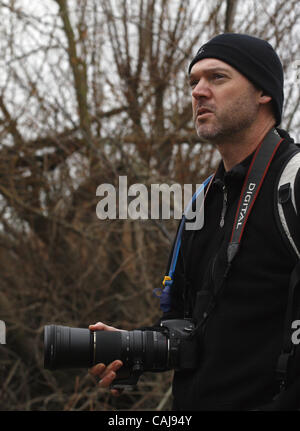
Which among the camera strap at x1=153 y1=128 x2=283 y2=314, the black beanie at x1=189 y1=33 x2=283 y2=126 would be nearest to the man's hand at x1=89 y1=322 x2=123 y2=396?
the camera strap at x1=153 y1=128 x2=283 y2=314

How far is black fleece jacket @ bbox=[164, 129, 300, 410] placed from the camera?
194 centimetres

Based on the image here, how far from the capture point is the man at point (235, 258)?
6.45 ft

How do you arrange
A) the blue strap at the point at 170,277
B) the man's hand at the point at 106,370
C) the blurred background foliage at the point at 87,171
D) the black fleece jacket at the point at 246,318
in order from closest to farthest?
1. the black fleece jacket at the point at 246,318
2. the man's hand at the point at 106,370
3. the blue strap at the point at 170,277
4. the blurred background foliage at the point at 87,171

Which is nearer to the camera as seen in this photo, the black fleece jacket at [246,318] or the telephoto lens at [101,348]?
the black fleece jacket at [246,318]

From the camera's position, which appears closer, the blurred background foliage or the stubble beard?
the stubble beard

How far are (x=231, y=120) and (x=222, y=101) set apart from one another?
82 mm

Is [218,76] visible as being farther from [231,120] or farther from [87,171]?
[87,171]

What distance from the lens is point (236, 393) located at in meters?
1.96

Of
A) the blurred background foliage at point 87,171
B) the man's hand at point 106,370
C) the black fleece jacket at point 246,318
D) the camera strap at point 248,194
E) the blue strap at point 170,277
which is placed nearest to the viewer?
the black fleece jacket at point 246,318

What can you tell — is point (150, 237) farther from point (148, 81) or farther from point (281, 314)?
point (281, 314)

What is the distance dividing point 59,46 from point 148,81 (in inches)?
42.0

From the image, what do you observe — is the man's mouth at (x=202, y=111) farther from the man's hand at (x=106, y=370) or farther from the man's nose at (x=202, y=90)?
the man's hand at (x=106, y=370)

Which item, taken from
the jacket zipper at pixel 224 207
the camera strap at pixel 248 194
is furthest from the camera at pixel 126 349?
the jacket zipper at pixel 224 207

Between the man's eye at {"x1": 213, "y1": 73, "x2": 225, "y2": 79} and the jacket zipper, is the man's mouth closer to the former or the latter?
the man's eye at {"x1": 213, "y1": 73, "x2": 225, "y2": 79}
